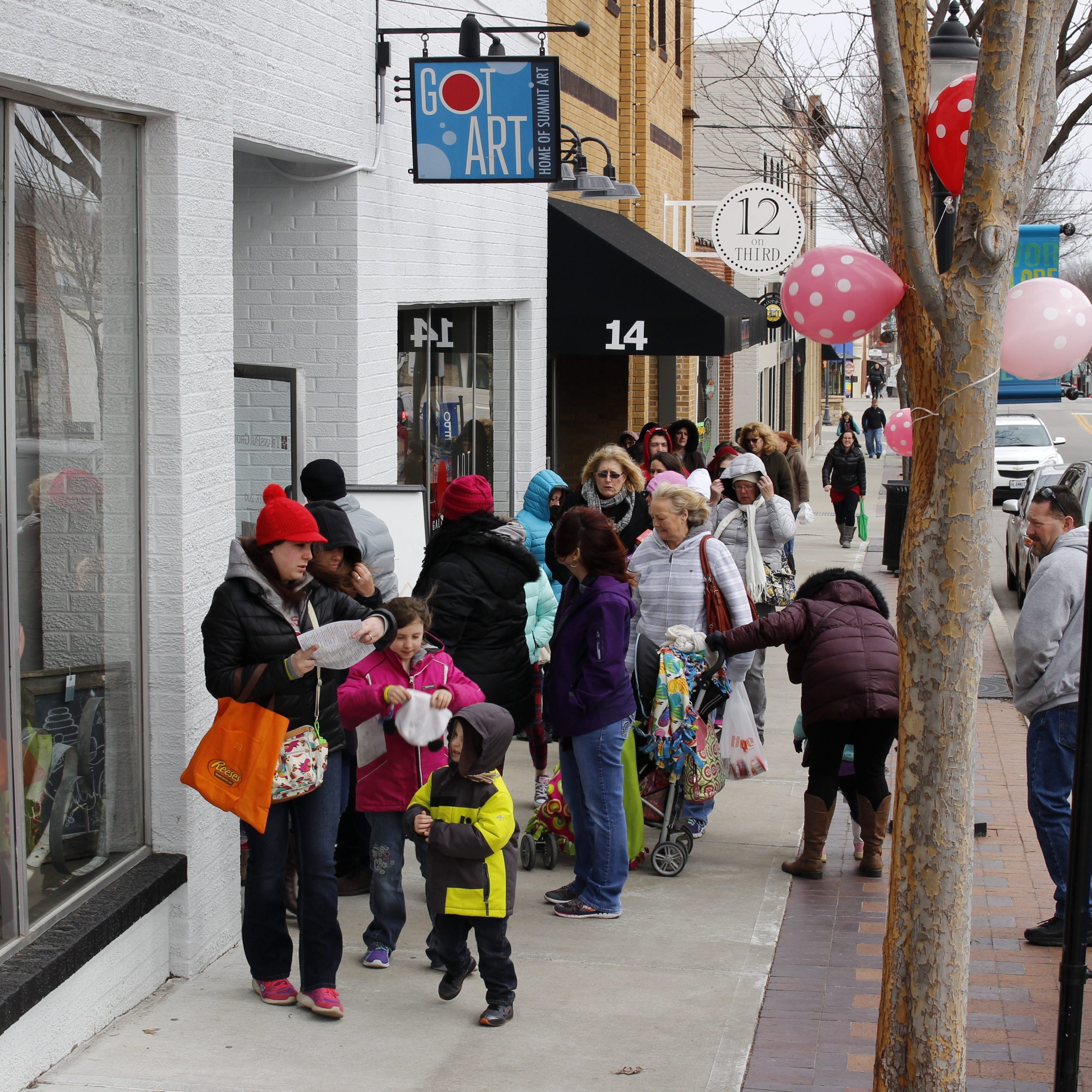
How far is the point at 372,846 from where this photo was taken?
228 inches

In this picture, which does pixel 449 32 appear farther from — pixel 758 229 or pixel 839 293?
pixel 758 229

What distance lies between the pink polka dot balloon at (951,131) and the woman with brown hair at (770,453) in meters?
7.03

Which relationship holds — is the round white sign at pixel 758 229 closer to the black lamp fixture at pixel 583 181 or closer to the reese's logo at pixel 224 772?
the black lamp fixture at pixel 583 181

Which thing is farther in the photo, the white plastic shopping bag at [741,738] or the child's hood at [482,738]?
the white plastic shopping bag at [741,738]

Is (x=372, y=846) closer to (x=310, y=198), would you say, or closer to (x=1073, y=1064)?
(x=1073, y=1064)

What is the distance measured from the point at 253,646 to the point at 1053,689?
3354 millimetres

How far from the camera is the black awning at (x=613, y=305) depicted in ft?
42.1

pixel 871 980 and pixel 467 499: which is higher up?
pixel 467 499

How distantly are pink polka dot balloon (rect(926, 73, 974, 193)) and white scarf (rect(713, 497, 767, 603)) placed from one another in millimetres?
4557

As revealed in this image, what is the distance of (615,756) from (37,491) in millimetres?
2709

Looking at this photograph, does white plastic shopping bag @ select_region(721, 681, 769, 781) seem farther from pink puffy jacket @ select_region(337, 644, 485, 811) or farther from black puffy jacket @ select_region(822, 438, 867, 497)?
black puffy jacket @ select_region(822, 438, 867, 497)

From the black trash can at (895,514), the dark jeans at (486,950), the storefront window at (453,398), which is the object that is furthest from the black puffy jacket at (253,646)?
the black trash can at (895,514)

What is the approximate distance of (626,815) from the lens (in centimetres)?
680

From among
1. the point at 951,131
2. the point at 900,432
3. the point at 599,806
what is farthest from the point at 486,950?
the point at 900,432
